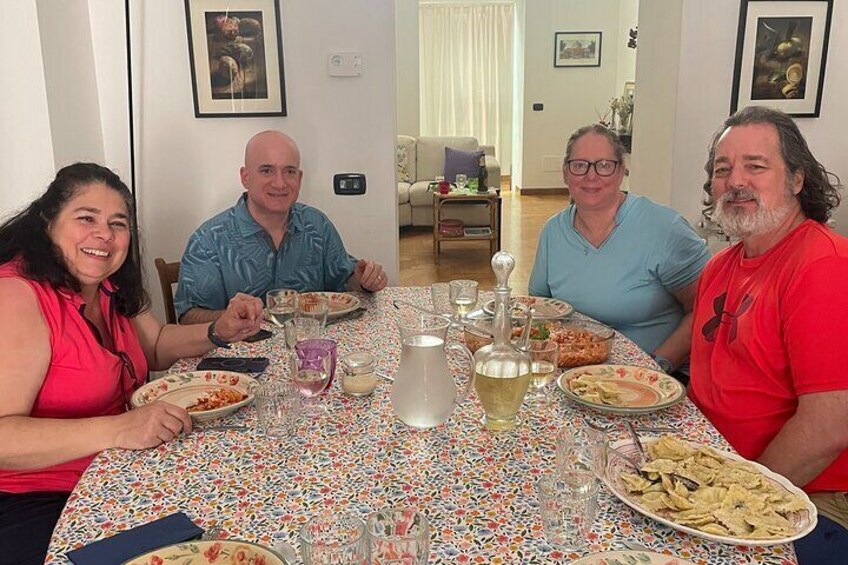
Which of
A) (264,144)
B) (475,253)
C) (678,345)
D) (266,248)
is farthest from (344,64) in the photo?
(475,253)

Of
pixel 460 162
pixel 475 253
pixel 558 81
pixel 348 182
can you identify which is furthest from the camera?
pixel 558 81

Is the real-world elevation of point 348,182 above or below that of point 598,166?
below

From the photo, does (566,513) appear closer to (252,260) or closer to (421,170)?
(252,260)

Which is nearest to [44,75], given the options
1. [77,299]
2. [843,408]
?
[77,299]

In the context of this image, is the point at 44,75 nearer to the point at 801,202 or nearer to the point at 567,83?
the point at 801,202

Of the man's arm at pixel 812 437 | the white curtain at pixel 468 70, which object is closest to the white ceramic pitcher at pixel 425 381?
the man's arm at pixel 812 437

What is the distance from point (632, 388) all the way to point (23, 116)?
2169 millimetres

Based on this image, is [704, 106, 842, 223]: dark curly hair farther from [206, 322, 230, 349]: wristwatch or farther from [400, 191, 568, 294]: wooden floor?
[400, 191, 568, 294]: wooden floor

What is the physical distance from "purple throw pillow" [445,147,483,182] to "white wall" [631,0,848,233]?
363cm

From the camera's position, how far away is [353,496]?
1.11m

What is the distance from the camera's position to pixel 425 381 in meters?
1.26

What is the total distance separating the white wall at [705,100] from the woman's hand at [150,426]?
2913 mm

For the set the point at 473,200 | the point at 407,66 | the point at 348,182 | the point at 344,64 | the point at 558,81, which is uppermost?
the point at 407,66

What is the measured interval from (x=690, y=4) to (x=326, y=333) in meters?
2.54
